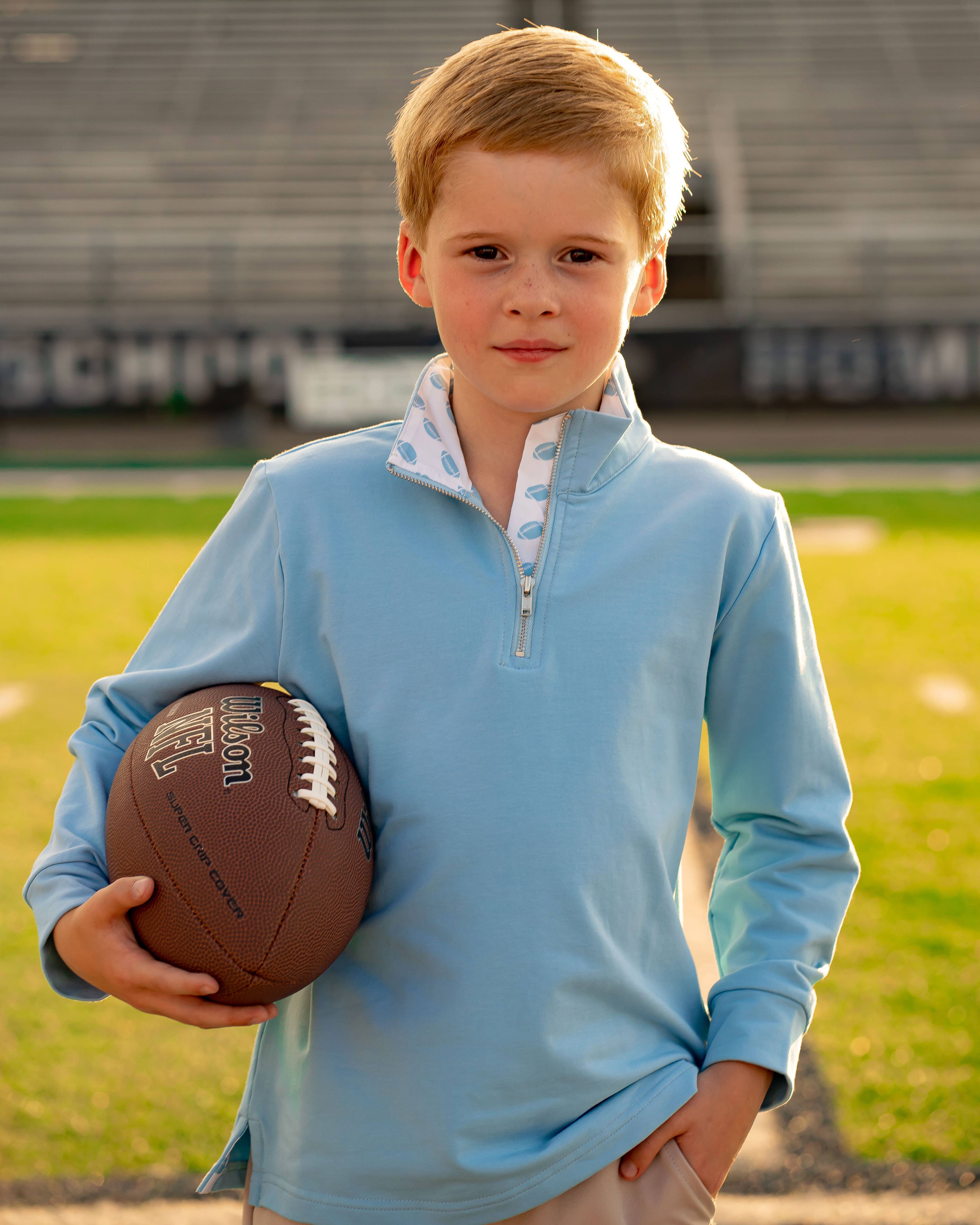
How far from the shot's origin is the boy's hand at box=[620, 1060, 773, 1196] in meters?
1.25

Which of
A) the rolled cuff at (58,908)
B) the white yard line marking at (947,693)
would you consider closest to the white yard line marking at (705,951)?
the rolled cuff at (58,908)

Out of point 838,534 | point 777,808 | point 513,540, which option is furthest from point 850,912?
point 838,534

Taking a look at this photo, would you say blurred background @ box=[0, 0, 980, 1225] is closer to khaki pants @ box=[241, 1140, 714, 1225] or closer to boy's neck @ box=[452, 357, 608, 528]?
khaki pants @ box=[241, 1140, 714, 1225]

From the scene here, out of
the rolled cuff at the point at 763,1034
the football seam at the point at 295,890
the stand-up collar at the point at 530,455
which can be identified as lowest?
the rolled cuff at the point at 763,1034

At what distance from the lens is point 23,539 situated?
802 cm

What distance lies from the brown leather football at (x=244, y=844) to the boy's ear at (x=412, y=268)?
1.53 ft

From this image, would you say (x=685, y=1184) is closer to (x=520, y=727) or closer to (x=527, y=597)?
(x=520, y=727)

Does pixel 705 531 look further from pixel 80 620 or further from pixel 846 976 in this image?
pixel 80 620

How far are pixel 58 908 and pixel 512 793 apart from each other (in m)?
0.44

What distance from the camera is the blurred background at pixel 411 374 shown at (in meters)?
2.56

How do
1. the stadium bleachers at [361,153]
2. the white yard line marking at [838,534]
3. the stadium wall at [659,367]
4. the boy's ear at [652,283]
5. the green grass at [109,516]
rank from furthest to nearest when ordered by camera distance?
1. the stadium bleachers at [361,153]
2. the stadium wall at [659,367]
3. the green grass at [109,516]
4. the white yard line marking at [838,534]
5. the boy's ear at [652,283]

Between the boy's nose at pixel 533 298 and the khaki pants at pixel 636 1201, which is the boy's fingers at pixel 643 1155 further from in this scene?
the boy's nose at pixel 533 298

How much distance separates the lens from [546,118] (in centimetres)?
125

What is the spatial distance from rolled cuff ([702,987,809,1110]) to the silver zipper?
0.42 meters
